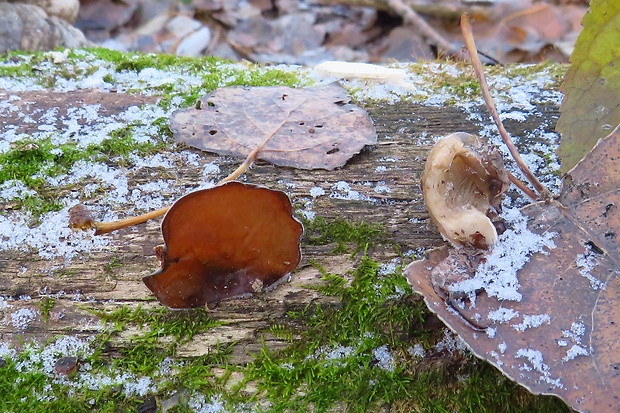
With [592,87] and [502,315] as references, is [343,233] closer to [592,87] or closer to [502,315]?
[502,315]

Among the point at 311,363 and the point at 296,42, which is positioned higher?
the point at 311,363

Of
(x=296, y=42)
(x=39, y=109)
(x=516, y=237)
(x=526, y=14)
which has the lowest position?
(x=296, y=42)

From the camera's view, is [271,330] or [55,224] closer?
[271,330]

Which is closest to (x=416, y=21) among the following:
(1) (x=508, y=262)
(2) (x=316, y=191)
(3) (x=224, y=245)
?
(2) (x=316, y=191)

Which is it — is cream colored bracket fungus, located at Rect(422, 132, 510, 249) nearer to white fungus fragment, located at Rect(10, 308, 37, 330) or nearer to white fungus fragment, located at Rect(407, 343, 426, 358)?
white fungus fragment, located at Rect(407, 343, 426, 358)

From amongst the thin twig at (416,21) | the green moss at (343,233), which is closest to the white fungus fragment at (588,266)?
the green moss at (343,233)

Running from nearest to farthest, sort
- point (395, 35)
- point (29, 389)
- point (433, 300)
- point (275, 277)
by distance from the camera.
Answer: point (433, 300), point (29, 389), point (275, 277), point (395, 35)

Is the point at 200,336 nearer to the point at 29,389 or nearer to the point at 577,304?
the point at 29,389

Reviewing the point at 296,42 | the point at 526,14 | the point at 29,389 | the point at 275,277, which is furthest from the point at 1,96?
the point at 526,14
